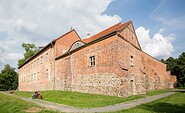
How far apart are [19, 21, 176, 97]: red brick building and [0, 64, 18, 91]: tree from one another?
35.5 meters

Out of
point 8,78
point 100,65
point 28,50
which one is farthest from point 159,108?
point 8,78

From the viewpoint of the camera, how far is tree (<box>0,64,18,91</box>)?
2343 inches

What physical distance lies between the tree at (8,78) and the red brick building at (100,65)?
35475mm

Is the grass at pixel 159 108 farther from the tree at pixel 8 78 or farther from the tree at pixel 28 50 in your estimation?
the tree at pixel 8 78

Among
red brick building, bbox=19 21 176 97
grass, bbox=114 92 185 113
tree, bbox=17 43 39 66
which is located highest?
tree, bbox=17 43 39 66

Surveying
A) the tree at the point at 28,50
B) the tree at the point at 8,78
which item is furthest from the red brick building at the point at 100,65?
the tree at the point at 8,78

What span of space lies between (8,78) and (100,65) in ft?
181

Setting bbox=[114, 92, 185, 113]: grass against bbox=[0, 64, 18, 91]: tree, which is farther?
bbox=[0, 64, 18, 91]: tree

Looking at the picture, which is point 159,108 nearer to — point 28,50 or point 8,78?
point 28,50

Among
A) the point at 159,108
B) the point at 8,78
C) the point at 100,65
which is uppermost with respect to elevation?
the point at 100,65

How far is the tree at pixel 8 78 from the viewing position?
2343 inches

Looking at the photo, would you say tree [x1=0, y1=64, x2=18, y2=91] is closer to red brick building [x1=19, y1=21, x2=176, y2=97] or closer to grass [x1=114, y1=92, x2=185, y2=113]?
red brick building [x1=19, y1=21, x2=176, y2=97]

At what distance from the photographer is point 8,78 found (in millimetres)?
61000

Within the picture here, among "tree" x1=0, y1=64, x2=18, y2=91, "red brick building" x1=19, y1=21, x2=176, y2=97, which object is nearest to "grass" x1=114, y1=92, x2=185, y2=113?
"red brick building" x1=19, y1=21, x2=176, y2=97
